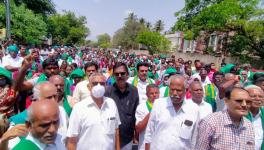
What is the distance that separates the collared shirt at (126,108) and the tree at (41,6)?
34390 mm

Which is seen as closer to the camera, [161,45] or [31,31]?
[31,31]

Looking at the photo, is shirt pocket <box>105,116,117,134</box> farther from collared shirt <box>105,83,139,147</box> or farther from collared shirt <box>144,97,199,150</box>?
collared shirt <box>105,83,139,147</box>

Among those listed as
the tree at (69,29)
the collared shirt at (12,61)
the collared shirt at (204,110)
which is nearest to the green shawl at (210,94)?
the collared shirt at (204,110)

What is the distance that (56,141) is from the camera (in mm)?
2479

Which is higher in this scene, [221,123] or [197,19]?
[197,19]

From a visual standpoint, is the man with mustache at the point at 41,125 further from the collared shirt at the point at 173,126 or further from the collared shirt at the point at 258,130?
the collared shirt at the point at 258,130

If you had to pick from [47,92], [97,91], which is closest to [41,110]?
[47,92]

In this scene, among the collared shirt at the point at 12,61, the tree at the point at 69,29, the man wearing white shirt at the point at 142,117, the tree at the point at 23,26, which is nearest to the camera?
the man wearing white shirt at the point at 142,117

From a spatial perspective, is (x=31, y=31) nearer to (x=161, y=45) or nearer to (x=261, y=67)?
(x=261, y=67)

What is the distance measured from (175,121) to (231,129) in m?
0.68

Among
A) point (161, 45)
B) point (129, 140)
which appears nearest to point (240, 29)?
point (129, 140)

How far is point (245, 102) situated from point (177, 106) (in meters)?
0.83

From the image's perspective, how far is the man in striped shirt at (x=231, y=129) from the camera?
3.09 meters

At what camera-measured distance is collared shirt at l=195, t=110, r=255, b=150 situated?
121 inches
